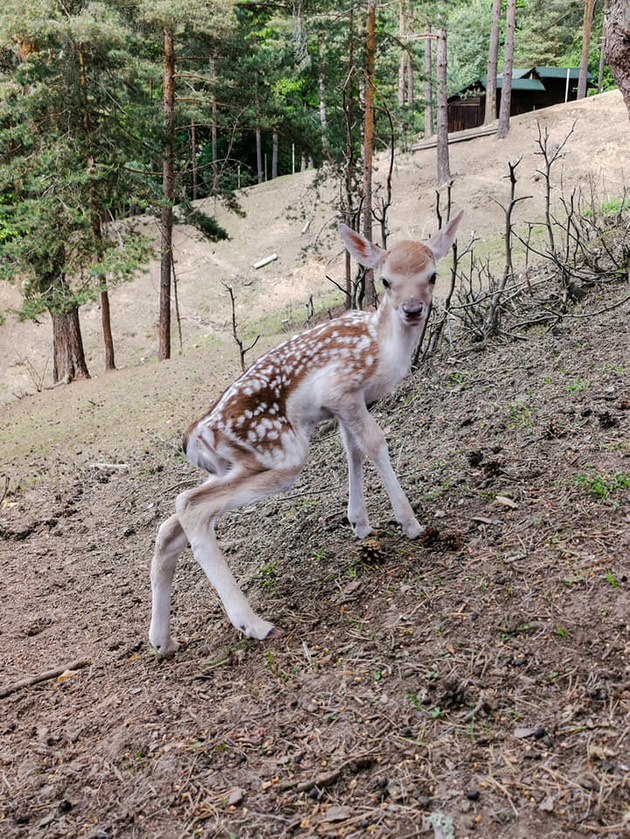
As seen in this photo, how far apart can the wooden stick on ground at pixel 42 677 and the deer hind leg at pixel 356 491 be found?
5.57 feet

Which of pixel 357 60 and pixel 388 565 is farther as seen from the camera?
pixel 357 60

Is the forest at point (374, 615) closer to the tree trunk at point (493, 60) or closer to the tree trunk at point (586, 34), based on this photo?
the tree trunk at point (493, 60)

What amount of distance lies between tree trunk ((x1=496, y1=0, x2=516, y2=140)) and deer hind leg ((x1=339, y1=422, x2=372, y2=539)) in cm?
3137

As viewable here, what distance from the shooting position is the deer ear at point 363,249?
Result: 3.60 meters

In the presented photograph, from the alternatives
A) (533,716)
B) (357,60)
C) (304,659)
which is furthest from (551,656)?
(357,60)

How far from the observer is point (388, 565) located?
3.66m

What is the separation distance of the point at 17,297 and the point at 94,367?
30.9 feet

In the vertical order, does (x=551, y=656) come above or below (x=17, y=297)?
above

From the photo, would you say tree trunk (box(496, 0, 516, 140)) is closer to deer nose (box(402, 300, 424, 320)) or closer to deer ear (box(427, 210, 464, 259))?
deer ear (box(427, 210, 464, 259))

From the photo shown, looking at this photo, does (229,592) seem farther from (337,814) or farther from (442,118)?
(442,118)

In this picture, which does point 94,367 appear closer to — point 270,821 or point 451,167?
point 451,167

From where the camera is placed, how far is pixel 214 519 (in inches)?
132

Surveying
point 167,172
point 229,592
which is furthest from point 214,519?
point 167,172

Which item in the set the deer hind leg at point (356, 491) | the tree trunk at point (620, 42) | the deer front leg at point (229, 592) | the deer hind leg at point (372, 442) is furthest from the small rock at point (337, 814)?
the tree trunk at point (620, 42)
